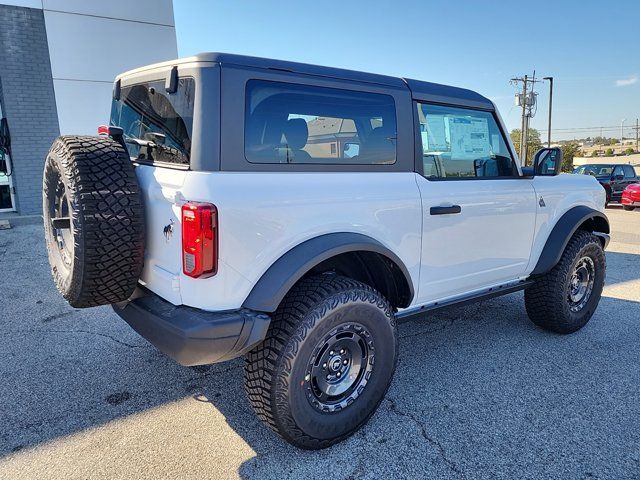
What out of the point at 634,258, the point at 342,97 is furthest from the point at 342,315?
the point at 634,258

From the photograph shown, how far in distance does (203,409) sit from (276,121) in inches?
71.4

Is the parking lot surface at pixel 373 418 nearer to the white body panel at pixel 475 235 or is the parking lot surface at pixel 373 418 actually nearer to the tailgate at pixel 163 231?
the white body panel at pixel 475 235

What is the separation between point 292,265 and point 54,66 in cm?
898

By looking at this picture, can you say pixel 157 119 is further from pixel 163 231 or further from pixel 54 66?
pixel 54 66

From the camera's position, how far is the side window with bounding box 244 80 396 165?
227 cm

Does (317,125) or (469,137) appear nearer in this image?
(317,125)

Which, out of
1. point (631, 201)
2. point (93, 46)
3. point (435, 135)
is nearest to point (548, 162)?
point (435, 135)

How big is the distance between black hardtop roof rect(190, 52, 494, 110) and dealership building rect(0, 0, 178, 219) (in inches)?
321

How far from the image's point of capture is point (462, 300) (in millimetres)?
3293

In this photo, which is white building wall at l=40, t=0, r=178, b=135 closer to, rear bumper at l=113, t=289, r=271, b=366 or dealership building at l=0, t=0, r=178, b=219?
dealership building at l=0, t=0, r=178, b=219

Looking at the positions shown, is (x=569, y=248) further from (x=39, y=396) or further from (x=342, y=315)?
(x=39, y=396)

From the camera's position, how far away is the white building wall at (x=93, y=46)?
880cm

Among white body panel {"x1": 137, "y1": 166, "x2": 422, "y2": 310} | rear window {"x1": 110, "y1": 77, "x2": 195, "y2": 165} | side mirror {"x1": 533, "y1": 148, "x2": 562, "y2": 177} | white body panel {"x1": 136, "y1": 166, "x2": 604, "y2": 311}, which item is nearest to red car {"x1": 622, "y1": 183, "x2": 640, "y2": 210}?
white body panel {"x1": 136, "y1": 166, "x2": 604, "y2": 311}

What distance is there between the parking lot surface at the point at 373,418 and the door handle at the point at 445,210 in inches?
47.1
